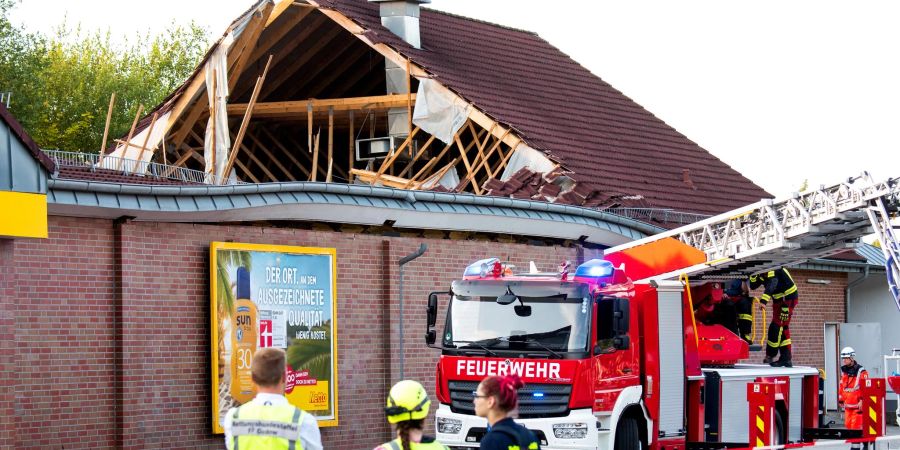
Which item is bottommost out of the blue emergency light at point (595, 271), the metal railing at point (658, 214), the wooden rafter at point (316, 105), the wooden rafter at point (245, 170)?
the blue emergency light at point (595, 271)

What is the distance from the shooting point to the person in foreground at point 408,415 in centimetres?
666

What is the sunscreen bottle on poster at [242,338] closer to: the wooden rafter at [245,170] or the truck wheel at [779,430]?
the truck wheel at [779,430]

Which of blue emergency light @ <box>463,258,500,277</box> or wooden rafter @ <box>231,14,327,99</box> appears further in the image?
wooden rafter @ <box>231,14,327,99</box>

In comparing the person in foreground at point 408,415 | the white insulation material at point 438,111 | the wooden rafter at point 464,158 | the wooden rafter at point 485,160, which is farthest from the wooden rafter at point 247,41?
the person in foreground at point 408,415

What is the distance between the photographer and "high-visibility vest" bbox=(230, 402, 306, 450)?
21.2 feet

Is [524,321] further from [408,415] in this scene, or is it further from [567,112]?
[567,112]

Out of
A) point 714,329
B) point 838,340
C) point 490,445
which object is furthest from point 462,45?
point 490,445

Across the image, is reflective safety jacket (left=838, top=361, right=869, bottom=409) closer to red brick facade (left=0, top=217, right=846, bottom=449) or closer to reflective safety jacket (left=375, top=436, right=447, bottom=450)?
red brick facade (left=0, top=217, right=846, bottom=449)

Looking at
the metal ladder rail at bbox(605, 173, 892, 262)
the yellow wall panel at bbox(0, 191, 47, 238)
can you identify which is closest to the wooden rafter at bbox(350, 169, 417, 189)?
the metal ladder rail at bbox(605, 173, 892, 262)

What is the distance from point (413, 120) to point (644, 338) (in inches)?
494

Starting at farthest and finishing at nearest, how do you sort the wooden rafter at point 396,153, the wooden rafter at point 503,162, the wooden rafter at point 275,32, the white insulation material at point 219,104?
the wooden rafter at point 275,32 < the wooden rafter at point 396,153 < the white insulation material at point 219,104 < the wooden rafter at point 503,162

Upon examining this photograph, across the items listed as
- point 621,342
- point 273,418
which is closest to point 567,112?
point 621,342

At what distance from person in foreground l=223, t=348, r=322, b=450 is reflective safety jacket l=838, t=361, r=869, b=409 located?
1296cm

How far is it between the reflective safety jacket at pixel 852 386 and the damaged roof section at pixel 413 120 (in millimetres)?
6897
